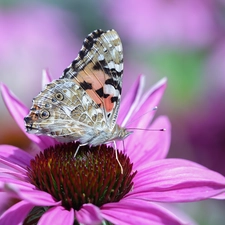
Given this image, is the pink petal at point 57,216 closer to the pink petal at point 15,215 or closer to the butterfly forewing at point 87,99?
the pink petal at point 15,215

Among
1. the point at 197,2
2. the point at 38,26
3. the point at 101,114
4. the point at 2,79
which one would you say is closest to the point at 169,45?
the point at 197,2

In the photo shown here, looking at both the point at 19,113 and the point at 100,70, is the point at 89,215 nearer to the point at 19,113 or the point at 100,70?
the point at 100,70

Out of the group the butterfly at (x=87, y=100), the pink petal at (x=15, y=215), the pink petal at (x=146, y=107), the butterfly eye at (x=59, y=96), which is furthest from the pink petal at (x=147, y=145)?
A: the pink petal at (x=15, y=215)

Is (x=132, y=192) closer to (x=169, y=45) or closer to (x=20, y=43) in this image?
(x=20, y=43)

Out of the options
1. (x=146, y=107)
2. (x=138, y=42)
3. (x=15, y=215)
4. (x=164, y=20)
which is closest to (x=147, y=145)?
(x=146, y=107)

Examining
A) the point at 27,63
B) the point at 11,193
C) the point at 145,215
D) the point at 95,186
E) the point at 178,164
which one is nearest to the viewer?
the point at 11,193
